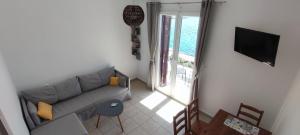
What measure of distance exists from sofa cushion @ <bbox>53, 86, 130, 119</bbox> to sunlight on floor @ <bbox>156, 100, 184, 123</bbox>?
3.29ft

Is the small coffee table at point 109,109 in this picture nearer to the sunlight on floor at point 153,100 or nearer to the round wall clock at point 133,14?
the sunlight on floor at point 153,100

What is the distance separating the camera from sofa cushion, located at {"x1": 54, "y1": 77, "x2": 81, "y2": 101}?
3.49m

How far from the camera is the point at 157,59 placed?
443 centimetres

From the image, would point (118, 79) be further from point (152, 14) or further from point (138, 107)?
point (152, 14)

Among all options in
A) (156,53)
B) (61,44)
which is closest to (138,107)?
(156,53)

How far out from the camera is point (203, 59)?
3.37 m

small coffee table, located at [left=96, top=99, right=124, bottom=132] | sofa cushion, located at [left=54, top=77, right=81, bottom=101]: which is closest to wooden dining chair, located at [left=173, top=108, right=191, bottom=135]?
small coffee table, located at [left=96, top=99, right=124, bottom=132]

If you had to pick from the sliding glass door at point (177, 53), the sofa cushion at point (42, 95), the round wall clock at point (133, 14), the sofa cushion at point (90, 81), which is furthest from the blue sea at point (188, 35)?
the sofa cushion at point (42, 95)

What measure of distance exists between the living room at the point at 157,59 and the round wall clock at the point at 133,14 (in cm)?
124

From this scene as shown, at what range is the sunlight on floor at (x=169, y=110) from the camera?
3.65 m

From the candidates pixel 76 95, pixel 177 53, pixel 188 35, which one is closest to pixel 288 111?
pixel 188 35

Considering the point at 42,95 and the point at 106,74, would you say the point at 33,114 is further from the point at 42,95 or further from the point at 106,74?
the point at 106,74

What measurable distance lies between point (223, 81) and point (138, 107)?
209 cm

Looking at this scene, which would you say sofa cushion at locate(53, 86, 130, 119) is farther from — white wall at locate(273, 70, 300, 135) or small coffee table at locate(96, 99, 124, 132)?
white wall at locate(273, 70, 300, 135)
